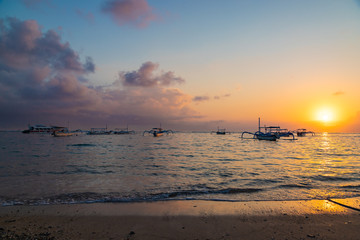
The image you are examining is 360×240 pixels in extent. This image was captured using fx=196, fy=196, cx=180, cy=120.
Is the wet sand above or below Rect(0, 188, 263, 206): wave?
above

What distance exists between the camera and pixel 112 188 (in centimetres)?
1120

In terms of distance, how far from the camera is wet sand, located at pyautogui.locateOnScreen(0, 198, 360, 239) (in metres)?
5.54

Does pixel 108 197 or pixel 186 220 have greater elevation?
pixel 186 220

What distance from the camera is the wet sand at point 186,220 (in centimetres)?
554

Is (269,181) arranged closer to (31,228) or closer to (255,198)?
(255,198)

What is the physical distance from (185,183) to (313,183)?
823 cm

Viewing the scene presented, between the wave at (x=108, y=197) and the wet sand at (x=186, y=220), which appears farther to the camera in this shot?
the wave at (x=108, y=197)

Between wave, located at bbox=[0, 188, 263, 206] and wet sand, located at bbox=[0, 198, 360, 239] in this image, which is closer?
wet sand, located at bbox=[0, 198, 360, 239]

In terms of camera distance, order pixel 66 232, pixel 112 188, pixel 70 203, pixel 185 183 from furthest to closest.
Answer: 1. pixel 185 183
2. pixel 112 188
3. pixel 70 203
4. pixel 66 232

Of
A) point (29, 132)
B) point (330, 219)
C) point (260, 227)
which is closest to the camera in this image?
point (260, 227)

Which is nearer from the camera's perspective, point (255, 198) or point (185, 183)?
point (255, 198)

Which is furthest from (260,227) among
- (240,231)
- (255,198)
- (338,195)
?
(338,195)

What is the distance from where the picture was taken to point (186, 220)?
6590mm

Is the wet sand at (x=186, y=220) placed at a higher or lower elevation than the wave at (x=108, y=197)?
higher
